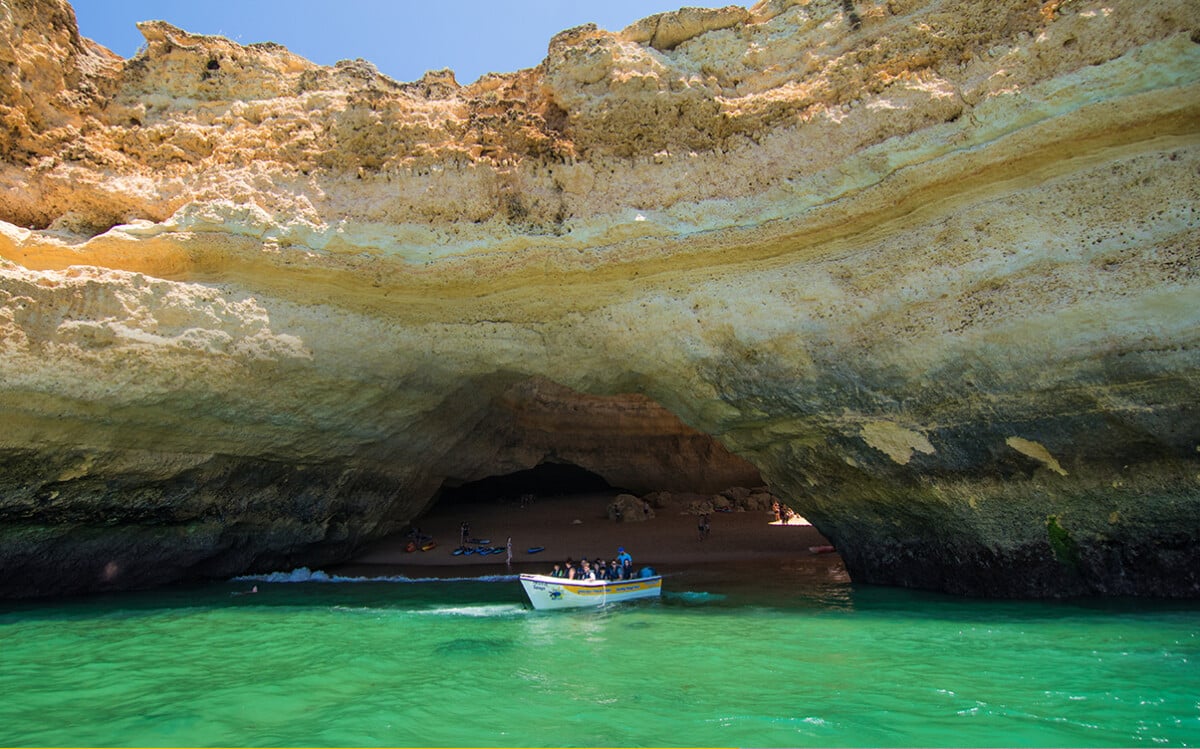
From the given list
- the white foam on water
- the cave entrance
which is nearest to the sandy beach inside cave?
the white foam on water

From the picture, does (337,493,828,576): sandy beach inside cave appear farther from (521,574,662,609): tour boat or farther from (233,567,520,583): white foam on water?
(521,574,662,609): tour boat

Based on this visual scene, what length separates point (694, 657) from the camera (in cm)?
705

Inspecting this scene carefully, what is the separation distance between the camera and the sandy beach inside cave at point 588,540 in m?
16.8

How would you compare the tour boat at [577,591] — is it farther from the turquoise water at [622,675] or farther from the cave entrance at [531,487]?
the cave entrance at [531,487]

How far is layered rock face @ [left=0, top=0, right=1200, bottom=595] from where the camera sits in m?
7.97

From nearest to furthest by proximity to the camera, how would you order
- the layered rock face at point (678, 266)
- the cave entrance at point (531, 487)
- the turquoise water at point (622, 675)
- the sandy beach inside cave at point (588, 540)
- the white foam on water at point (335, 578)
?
the turquoise water at point (622, 675) < the layered rock face at point (678, 266) < the white foam on water at point (335, 578) < the sandy beach inside cave at point (588, 540) < the cave entrance at point (531, 487)

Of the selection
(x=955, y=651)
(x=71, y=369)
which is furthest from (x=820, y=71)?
(x=71, y=369)

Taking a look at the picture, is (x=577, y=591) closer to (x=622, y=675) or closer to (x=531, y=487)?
(x=622, y=675)

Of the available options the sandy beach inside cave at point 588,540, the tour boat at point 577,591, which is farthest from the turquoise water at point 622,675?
the sandy beach inside cave at point 588,540

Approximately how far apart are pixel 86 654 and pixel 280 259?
17.9ft

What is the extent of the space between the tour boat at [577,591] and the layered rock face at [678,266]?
3002 mm

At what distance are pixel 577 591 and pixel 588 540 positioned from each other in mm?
6955

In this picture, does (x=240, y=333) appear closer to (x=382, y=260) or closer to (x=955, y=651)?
(x=382, y=260)

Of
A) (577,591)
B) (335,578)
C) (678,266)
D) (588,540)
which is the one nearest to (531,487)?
(588,540)
